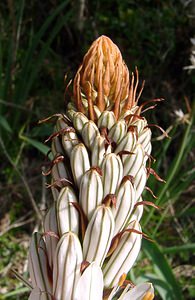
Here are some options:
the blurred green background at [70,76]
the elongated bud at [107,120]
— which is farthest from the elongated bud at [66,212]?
the blurred green background at [70,76]

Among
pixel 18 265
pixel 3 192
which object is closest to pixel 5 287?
pixel 18 265

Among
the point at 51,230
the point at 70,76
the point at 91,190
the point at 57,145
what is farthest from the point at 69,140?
the point at 70,76

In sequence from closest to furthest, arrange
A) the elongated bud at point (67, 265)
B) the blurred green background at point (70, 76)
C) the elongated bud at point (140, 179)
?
the elongated bud at point (67, 265) → the elongated bud at point (140, 179) → the blurred green background at point (70, 76)

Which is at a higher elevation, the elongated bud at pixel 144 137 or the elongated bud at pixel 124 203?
the elongated bud at pixel 144 137

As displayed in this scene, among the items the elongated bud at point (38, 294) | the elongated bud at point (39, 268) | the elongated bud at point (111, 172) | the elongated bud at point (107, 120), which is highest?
the elongated bud at point (107, 120)

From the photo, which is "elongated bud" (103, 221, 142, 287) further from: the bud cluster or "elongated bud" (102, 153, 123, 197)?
"elongated bud" (102, 153, 123, 197)

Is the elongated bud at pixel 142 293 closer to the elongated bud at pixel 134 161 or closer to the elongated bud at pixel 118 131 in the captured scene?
the elongated bud at pixel 134 161

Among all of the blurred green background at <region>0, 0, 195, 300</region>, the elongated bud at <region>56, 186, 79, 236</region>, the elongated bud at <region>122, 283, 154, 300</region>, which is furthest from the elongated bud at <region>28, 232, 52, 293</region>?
the blurred green background at <region>0, 0, 195, 300</region>

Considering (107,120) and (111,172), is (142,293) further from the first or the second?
(107,120)
